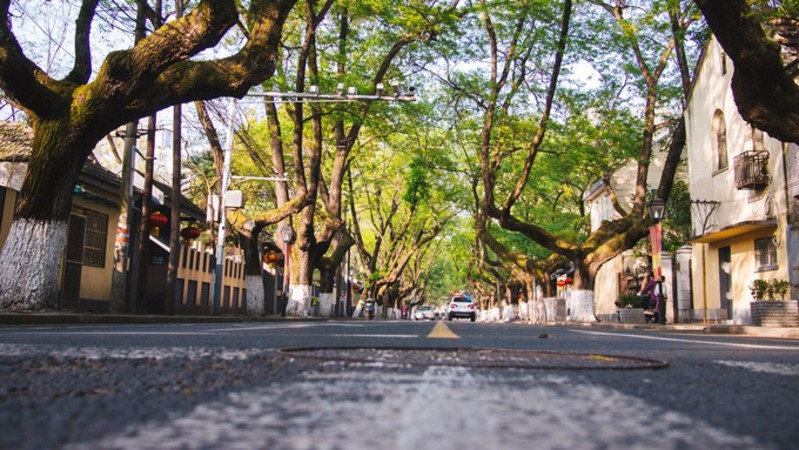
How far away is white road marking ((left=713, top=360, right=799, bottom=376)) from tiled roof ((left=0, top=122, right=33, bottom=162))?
17.1 meters

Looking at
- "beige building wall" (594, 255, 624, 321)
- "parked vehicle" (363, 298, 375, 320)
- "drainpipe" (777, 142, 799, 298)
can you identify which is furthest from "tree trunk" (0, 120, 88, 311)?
"parked vehicle" (363, 298, 375, 320)

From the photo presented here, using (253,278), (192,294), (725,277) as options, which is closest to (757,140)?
(725,277)

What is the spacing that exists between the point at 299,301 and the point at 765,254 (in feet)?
49.4

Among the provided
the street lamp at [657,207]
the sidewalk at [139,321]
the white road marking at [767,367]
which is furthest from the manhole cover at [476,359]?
the street lamp at [657,207]

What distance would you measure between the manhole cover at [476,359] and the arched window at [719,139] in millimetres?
21440

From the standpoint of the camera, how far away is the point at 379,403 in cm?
222

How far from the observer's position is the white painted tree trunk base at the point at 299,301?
25828 mm

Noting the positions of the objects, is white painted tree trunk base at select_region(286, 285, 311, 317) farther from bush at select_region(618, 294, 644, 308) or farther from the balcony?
the balcony

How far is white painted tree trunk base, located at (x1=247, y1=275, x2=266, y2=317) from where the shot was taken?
23.5 m

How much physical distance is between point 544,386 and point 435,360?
1.25 m

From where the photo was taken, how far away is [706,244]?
1011 inches

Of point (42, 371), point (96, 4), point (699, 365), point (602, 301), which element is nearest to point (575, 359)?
point (699, 365)

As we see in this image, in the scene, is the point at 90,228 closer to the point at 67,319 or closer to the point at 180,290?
the point at 180,290

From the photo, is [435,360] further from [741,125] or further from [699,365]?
[741,125]
